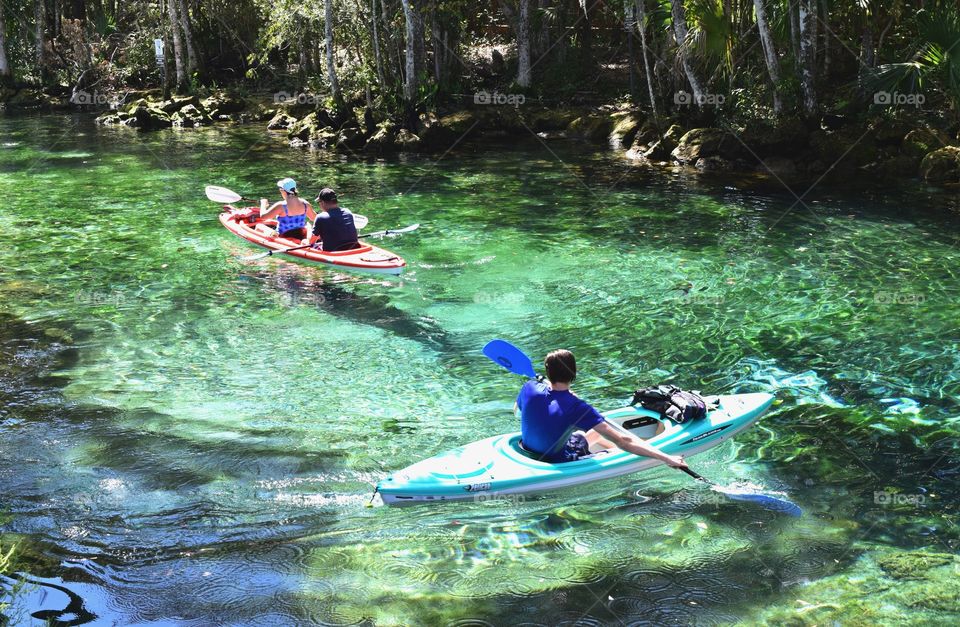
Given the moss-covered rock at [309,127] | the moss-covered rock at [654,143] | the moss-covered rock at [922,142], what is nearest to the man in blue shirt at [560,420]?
the moss-covered rock at [922,142]

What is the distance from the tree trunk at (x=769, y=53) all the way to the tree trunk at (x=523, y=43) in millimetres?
8708

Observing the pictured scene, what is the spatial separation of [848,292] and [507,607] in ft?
27.1

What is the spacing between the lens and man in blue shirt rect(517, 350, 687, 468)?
6.25m

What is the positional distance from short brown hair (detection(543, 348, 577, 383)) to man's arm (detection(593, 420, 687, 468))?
1.49 feet

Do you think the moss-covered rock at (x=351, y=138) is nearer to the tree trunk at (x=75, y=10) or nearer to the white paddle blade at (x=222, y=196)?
the white paddle blade at (x=222, y=196)

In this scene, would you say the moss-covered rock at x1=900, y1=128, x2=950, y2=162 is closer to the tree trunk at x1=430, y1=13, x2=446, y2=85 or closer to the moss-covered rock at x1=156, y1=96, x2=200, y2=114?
the tree trunk at x1=430, y1=13, x2=446, y2=85

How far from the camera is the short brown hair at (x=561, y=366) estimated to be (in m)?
6.18

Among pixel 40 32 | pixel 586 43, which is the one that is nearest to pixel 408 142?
pixel 586 43

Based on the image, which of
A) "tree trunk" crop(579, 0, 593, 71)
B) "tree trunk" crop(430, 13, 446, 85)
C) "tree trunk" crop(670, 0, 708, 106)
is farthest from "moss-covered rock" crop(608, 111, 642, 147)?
"tree trunk" crop(430, 13, 446, 85)

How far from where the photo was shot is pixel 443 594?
5.62 m

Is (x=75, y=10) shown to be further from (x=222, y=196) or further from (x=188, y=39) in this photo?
(x=222, y=196)

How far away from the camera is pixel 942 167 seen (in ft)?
59.7

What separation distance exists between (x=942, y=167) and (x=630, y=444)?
15.3m

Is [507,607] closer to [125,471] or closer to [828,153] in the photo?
[125,471]
